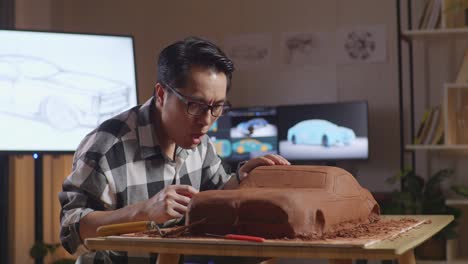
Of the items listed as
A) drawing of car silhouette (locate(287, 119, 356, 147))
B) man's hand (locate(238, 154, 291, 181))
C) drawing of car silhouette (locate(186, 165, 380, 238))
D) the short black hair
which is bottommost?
drawing of car silhouette (locate(186, 165, 380, 238))

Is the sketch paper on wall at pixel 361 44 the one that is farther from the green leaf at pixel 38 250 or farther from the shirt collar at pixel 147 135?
the shirt collar at pixel 147 135

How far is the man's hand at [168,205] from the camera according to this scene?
4.57ft

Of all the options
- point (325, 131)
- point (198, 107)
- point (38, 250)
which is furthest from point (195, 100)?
point (325, 131)

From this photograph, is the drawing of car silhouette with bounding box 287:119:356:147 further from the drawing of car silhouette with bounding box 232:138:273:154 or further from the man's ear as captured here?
the man's ear

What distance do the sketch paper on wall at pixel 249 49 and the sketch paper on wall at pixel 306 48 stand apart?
109mm

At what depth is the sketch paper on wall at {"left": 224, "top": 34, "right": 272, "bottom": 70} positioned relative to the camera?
4945 mm

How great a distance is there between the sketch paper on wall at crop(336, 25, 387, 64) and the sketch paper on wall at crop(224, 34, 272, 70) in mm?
470

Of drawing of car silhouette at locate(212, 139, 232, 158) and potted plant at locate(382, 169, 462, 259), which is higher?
drawing of car silhouette at locate(212, 139, 232, 158)

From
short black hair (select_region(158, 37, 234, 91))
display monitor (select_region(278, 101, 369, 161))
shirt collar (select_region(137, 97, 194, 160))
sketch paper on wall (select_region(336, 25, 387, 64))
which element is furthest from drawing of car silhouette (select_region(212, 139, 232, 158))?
short black hair (select_region(158, 37, 234, 91))

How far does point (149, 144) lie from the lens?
1.84m

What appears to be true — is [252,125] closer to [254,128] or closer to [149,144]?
[254,128]

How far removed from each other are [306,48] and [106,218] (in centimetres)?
345

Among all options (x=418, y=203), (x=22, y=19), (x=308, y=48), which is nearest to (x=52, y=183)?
(x=22, y=19)

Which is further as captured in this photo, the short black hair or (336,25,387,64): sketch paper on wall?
(336,25,387,64): sketch paper on wall
